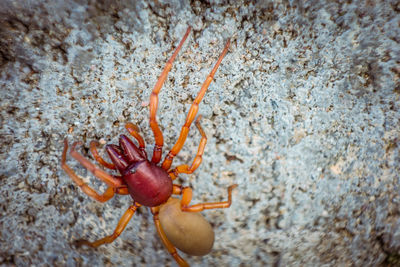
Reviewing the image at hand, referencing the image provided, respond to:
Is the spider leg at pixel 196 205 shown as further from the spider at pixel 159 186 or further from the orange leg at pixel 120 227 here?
the orange leg at pixel 120 227

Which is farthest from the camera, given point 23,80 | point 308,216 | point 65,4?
point 308,216

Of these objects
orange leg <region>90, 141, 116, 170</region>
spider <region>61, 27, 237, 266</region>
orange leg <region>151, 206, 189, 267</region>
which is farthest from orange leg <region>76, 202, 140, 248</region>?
orange leg <region>90, 141, 116, 170</region>

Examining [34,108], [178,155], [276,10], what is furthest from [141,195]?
[276,10]

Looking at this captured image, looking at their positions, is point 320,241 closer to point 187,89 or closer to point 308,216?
point 308,216

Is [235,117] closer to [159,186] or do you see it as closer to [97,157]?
[159,186]

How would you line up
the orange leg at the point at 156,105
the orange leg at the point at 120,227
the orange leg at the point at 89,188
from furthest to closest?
the orange leg at the point at 120,227 → the orange leg at the point at 89,188 → the orange leg at the point at 156,105

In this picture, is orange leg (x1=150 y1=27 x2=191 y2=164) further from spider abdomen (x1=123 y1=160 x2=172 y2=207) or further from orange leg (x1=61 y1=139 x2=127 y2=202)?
orange leg (x1=61 y1=139 x2=127 y2=202)

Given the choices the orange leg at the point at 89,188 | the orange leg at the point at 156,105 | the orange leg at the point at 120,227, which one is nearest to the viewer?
the orange leg at the point at 156,105

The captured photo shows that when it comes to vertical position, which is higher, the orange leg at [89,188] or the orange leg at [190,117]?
the orange leg at [190,117]

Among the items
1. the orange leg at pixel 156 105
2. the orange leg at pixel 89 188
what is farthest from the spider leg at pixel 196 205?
the orange leg at pixel 89 188
